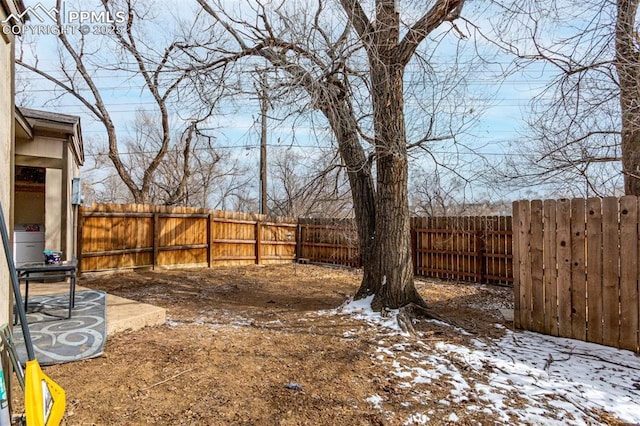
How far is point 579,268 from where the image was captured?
3.55 meters

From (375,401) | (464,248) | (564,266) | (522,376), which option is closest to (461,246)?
(464,248)

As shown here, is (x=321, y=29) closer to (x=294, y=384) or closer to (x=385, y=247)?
(x=385, y=247)

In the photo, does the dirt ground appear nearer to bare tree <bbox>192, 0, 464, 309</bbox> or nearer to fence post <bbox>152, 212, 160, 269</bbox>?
bare tree <bbox>192, 0, 464, 309</bbox>

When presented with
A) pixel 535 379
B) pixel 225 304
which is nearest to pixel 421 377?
pixel 535 379

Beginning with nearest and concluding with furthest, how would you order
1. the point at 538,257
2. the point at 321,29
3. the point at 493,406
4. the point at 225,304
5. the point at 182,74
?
the point at 493,406, the point at 538,257, the point at 321,29, the point at 182,74, the point at 225,304

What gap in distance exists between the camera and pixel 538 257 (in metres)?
3.89

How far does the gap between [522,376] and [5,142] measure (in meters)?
3.95

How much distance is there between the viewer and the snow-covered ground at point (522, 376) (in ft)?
7.50

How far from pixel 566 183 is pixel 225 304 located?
6.31 metres

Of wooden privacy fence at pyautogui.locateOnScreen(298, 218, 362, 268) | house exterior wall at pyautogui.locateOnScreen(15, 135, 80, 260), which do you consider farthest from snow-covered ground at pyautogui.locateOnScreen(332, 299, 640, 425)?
wooden privacy fence at pyautogui.locateOnScreen(298, 218, 362, 268)

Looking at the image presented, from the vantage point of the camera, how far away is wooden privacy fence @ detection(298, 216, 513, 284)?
816 cm

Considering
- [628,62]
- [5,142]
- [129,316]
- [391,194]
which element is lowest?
[129,316]

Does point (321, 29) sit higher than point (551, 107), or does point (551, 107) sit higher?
point (321, 29)

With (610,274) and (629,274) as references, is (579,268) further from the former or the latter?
(629,274)
